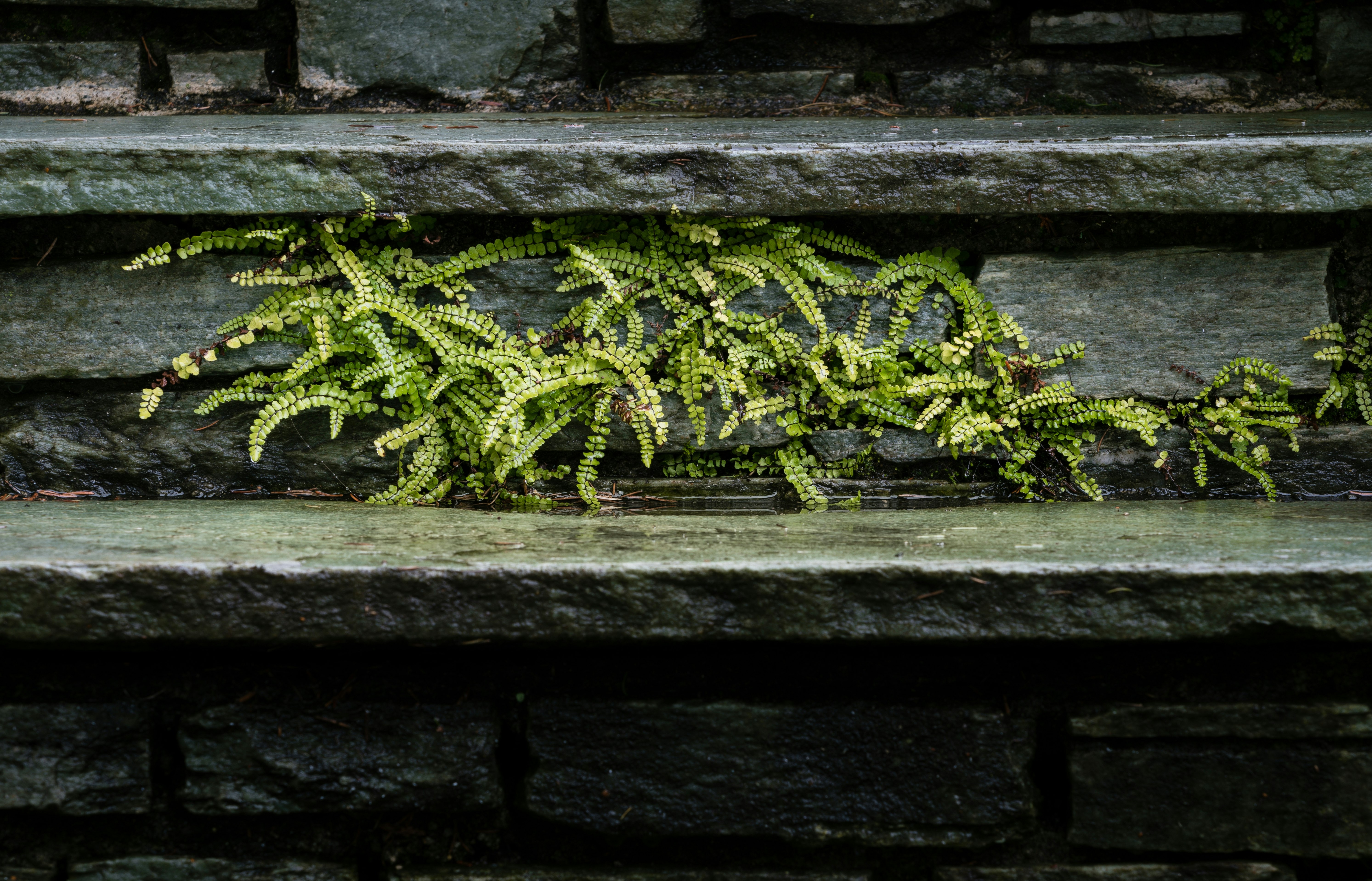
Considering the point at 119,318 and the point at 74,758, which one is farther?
the point at 119,318

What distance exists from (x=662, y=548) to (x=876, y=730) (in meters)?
0.57

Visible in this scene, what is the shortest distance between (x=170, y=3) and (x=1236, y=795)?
12.2ft

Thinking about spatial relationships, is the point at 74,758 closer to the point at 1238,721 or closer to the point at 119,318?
the point at 119,318

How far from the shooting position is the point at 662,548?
5.52 ft

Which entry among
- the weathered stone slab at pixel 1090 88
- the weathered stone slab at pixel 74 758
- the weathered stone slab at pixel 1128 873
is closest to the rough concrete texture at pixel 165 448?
the weathered stone slab at pixel 74 758

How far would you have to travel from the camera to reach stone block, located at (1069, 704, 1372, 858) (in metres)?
1.65

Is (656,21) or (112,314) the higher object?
(656,21)

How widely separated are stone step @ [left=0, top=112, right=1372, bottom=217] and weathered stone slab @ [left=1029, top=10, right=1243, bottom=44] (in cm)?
76

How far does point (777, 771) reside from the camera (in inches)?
66.1

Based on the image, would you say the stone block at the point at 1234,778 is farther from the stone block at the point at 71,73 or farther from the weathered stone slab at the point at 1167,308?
the stone block at the point at 71,73

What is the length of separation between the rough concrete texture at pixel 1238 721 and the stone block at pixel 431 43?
2679 mm

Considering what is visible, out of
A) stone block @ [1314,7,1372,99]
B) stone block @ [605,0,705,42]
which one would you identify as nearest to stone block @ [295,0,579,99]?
stone block @ [605,0,705,42]

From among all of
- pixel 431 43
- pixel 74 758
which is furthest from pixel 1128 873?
pixel 431 43

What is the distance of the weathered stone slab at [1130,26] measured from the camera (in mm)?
2840
